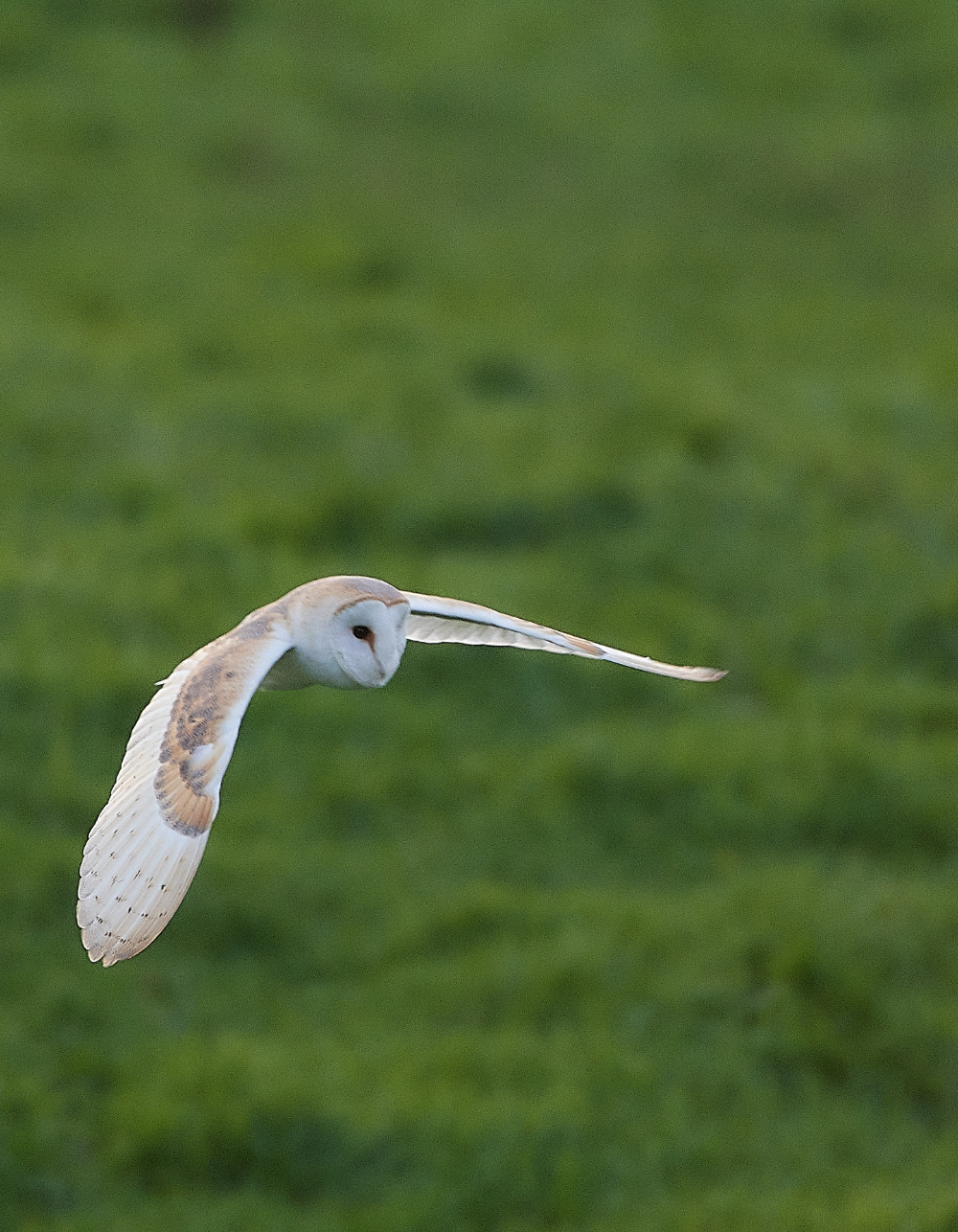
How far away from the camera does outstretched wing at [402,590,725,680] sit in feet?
13.1

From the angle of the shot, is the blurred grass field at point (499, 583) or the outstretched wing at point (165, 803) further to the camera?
the blurred grass field at point (499, 583)

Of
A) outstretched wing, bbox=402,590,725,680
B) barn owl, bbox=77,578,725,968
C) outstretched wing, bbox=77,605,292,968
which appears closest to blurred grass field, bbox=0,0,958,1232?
outstretched wing, bbox=402,590,725,680

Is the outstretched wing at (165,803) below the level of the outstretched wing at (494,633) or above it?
above

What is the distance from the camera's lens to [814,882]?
745 cm

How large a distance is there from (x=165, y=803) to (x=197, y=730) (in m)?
0.16

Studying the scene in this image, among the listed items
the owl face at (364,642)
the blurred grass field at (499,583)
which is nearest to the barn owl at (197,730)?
the owl face at (364,642)

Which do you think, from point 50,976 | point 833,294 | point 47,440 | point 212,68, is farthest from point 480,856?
point 212,68

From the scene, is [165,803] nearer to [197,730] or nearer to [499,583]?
[197,730]

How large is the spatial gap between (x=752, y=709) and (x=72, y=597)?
9.97ft

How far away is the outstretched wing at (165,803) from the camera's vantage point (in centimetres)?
312

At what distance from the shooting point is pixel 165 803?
3.30 m

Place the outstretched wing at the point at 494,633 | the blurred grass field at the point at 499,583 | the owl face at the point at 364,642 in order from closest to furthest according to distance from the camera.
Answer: the owl face at the point at 364,642 < the outstretched wing at the point at 494,633 < the blurred grass field at the point at 499,583

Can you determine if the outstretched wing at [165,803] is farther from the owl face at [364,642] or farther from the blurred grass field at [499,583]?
the blurred grass field at [499,583]

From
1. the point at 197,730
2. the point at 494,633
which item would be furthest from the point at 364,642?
the point at 494,633
